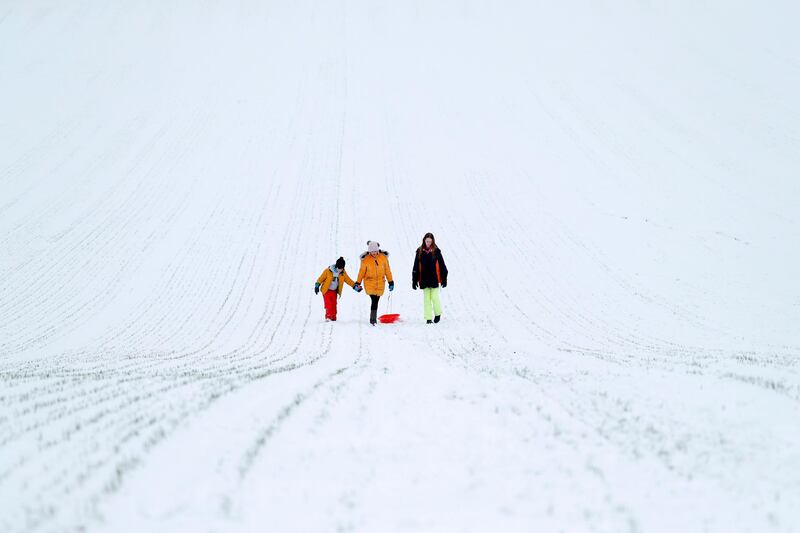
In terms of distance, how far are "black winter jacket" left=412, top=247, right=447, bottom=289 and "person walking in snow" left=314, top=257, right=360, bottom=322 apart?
1.81 meters

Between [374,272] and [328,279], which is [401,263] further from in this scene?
[374,272]

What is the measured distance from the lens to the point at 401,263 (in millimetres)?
19938

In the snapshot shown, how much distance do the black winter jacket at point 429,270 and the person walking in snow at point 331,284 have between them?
1806 millimetres

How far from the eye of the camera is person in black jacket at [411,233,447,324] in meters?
12.5

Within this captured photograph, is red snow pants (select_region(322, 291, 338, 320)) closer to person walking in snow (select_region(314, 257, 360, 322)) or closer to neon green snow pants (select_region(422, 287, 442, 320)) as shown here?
person walking in snow (select_region(314, 257, 360, 322))

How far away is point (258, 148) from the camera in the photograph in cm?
3334

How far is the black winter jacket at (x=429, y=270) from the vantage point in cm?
1245

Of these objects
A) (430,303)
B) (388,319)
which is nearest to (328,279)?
(388,319)

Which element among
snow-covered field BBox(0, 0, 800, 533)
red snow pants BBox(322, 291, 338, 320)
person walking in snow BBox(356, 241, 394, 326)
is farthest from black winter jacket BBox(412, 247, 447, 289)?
red snow pants BBox(322, 291, 338, 320)

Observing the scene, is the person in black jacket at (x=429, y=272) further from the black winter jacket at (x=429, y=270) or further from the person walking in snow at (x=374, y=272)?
the person walking in snow at (x=374, y=272)

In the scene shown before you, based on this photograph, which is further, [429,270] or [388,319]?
[388,319]

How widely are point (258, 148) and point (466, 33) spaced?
28845 mm

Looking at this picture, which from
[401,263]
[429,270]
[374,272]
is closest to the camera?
[429,270]

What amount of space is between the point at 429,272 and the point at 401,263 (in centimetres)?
750
